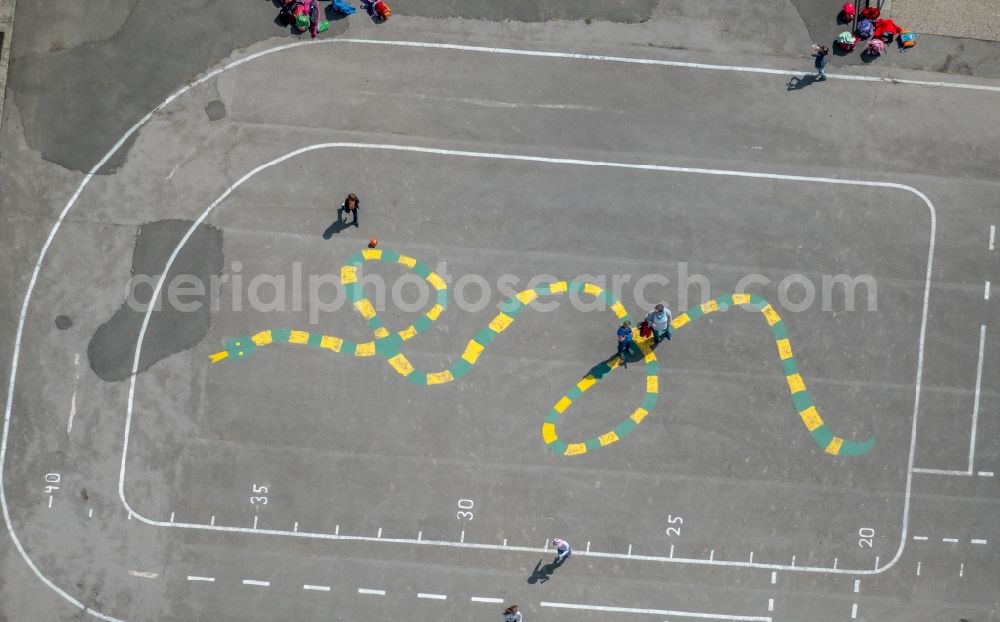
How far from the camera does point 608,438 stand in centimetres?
3064

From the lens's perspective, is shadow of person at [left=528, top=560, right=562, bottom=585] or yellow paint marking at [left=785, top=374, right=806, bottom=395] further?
yellow paint marking at [left=785, top=374, right=806, bottom=395]

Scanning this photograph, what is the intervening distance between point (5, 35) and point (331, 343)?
46.0 feet

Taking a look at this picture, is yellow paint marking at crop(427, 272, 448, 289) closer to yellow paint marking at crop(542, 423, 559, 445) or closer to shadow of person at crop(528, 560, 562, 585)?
yellow paint marking at crop(542, 423, 559, 445)

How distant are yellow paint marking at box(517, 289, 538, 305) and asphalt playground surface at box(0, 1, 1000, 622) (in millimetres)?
83

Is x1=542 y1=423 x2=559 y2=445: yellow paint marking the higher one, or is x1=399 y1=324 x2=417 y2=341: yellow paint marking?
x1=399 y1=324 x2=417 y2=341: yellow paint marking

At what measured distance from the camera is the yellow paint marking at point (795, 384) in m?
30.9

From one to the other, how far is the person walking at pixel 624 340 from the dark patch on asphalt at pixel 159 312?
12589 millimetres

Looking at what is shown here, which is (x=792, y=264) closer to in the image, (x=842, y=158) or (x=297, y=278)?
(x=842, y=158)

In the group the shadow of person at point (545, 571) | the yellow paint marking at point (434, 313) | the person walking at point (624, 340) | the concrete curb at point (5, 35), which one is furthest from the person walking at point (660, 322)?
the concrete curb at point (5, 35)

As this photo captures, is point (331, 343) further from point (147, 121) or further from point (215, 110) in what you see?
point (147, 121)

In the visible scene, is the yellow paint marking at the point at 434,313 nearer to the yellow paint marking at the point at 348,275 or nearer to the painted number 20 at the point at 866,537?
the yellow paint marking at the point at 348,275

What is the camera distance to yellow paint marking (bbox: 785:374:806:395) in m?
30.9

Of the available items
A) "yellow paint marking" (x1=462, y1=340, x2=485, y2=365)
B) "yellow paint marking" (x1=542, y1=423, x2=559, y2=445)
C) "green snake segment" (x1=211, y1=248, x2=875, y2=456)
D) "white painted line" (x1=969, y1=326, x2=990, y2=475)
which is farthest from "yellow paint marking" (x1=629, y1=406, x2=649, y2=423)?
"white painted line" (x1=969, y1=326, x2=990, y2=475)

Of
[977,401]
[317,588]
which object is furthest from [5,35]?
[977,401]
